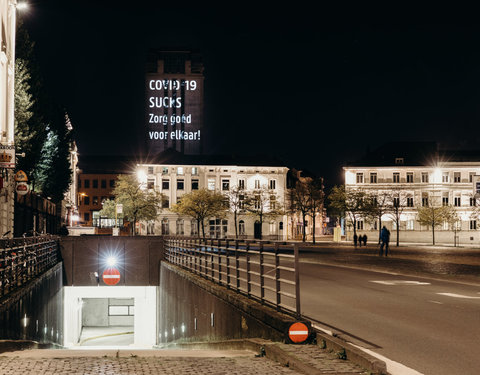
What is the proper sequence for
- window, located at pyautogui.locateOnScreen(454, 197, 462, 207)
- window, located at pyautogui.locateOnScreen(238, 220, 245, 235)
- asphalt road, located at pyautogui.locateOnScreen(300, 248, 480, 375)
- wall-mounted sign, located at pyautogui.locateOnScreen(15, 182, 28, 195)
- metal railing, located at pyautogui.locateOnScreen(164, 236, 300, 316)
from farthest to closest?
window, located at pyautogui.locateOnScreen(238, 220, 245, 235) → window, located at pyautogui.locateOnScreen(454, 197, 462, 207) → wall-mounted sign, located at pyautogui.locateOnScreen(15, 182, 28, 195) → metal railing, located at pyautogui.locateOnScreen(164, 236, 300, 316) → asphalt road, located at pyautogui.locateOnScreen(300, 248, 480, 375)

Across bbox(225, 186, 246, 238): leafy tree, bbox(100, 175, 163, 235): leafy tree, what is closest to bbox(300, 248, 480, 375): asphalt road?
bbox(100, 175, 163, 235): leafy tree

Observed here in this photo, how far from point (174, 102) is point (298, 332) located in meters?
127

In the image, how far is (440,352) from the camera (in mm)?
8453

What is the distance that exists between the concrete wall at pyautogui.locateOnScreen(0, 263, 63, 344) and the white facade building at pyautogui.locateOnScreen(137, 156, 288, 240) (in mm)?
75866

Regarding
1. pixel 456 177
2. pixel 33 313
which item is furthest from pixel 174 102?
pixel 33 313

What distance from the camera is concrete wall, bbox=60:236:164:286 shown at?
3416cm

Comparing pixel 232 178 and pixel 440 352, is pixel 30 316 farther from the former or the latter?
pixel 232 178

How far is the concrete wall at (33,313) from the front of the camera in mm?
13109

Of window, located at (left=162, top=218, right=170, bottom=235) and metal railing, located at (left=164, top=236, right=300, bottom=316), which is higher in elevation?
window, located at (left=162, top=218, right=170, bottom=235)

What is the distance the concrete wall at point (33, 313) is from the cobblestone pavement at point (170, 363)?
4.23 meters

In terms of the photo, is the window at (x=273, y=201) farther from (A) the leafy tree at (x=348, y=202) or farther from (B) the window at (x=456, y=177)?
(B) the window at (x=456, y=177)

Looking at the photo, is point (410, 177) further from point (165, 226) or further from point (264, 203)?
point (165, 226)

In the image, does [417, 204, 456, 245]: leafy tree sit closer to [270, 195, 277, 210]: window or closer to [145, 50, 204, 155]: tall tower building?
[270, 195, 277, 210]: window

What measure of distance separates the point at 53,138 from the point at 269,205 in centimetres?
4911
